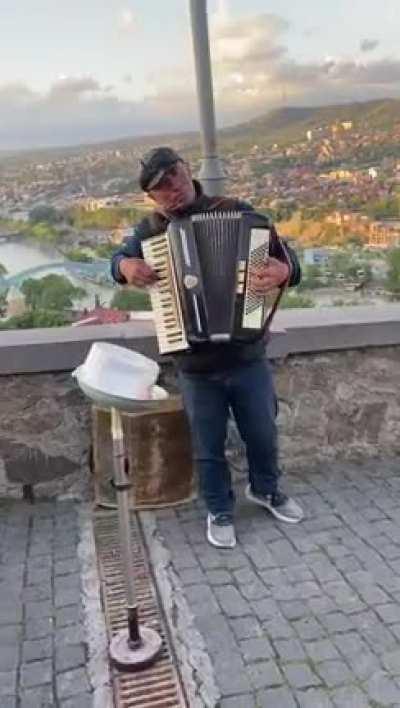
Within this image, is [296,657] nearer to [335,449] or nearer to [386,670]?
[386,670]

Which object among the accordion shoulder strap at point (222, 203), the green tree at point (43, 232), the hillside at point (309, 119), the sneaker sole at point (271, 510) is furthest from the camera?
the hillside at point (309, 119)

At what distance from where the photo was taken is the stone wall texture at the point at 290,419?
3.27 meters

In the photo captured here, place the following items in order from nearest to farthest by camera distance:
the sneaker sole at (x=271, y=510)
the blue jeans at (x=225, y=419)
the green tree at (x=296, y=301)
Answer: the blue jeans at (x=225, y=419) → the sneaker sole at (x=271, y=510) → the green tree at (x=296, y=301)

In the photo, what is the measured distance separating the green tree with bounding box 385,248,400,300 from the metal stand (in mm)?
2073

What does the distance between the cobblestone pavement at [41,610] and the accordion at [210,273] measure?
1.03m

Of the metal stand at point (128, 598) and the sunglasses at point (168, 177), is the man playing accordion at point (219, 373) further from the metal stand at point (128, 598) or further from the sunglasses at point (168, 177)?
the metal stand at point (128, 598)

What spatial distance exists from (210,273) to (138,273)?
273 millimetres

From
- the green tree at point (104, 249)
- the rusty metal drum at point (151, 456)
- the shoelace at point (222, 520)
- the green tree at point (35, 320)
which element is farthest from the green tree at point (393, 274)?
the green tree at point (35, 320)

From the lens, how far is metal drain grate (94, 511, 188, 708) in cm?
204

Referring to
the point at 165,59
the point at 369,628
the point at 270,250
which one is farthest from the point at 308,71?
the point at 369,628

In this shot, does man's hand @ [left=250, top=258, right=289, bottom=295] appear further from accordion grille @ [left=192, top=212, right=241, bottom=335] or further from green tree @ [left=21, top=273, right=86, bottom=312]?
green tree @ [left=21, top=273, right=86, bottom=312]

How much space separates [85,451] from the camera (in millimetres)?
3348

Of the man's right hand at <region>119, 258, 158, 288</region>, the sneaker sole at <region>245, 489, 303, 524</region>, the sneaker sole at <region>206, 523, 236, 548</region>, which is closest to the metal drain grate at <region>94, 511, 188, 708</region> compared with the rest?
the sneaker sole at <region>206, 523, 236, 548</region>

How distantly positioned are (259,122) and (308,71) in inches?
27.1
